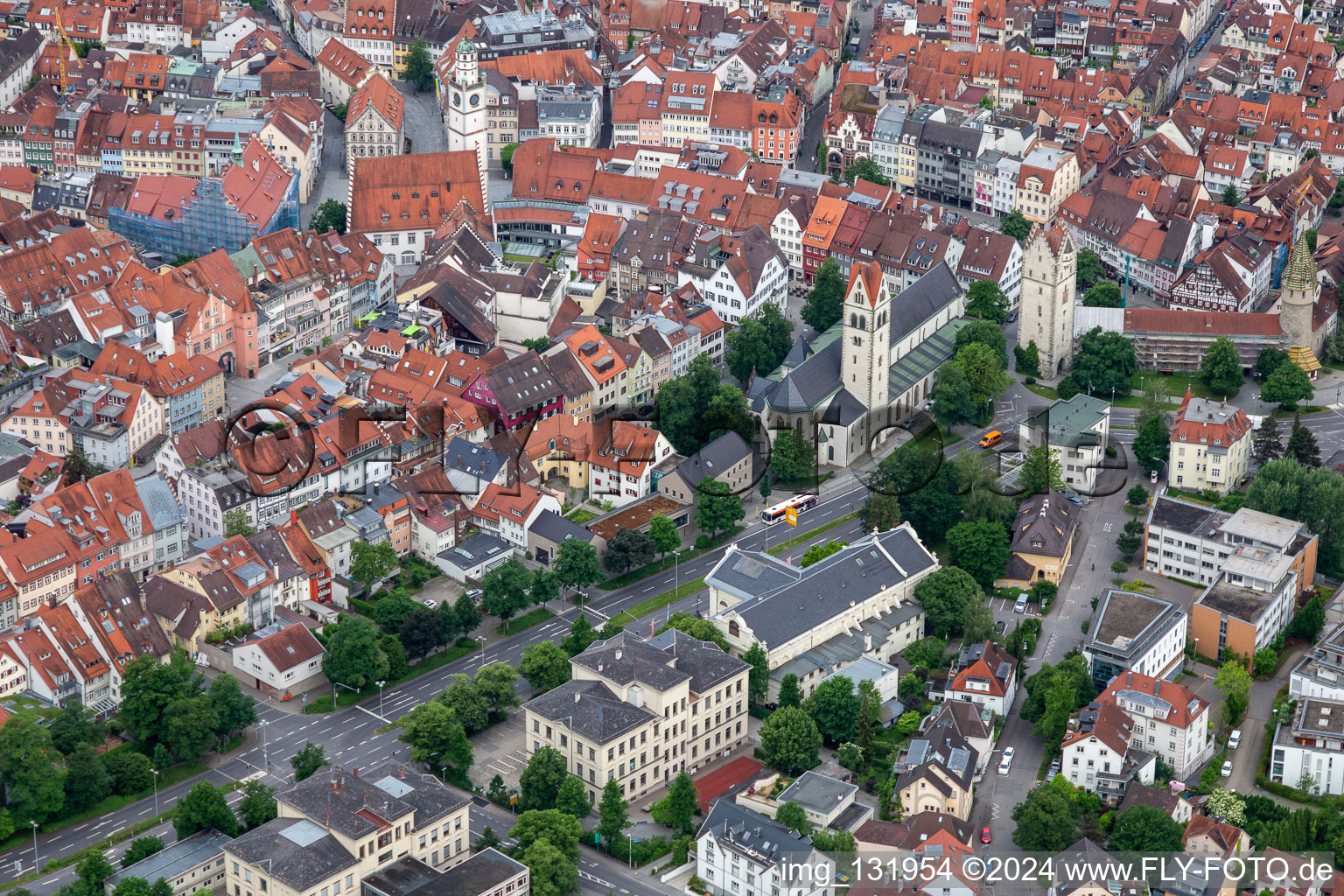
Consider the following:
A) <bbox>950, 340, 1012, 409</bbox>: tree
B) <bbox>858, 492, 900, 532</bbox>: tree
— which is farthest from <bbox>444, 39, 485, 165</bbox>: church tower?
<bbox>858, 492, 900, 532</bbox>: tree

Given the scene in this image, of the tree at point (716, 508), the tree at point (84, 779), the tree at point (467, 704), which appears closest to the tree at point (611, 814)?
the tree at point (467, 704)

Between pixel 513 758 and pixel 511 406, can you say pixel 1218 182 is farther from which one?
pixel 513 758

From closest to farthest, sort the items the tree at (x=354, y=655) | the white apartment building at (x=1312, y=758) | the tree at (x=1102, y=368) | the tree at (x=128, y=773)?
the tree at (x=128, y=773) < the white apartment building at (x=1312, y=758) < the tree at (x=354, y=655) < the tree at (x=1102, y=368)

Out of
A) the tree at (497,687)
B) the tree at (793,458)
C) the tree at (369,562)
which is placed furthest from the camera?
the tree at (793,458)

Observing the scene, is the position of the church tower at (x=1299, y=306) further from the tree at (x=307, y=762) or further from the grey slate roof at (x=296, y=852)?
the grey slate roof at (x=296, y=852)

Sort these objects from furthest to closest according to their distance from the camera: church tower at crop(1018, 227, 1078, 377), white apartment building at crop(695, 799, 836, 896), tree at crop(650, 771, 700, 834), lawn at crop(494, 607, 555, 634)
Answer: church tower at crop(1018, 227, 1078, 377) < lawn at crop(494, 607, 555, 634) < tree at crop(650, 771, 700, 834) < white apartment building at crop(695, 799, 836, 896)

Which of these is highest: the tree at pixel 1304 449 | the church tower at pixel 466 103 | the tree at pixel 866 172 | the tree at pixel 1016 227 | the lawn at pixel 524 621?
the church tower at pixel 466 103

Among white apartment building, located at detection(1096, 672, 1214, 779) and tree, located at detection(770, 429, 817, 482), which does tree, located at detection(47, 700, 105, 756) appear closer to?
tree, located at detection(770, 429, 817, 482)
